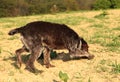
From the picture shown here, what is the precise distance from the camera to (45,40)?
26.3 ft

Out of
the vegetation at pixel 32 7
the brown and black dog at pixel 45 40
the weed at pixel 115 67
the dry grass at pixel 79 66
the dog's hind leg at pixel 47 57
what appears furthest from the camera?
the vegetation at pixel 32 7

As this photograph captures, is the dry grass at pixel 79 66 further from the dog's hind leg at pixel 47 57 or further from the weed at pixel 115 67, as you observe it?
the dog's hind leg at pixel 47 57

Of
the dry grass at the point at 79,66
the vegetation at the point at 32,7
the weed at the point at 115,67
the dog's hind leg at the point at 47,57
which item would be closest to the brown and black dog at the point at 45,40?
the dog's hind leg at the point at 47,57

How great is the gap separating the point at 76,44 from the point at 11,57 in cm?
202

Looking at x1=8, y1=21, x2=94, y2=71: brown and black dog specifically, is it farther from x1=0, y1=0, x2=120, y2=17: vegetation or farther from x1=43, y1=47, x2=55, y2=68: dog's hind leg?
x1=0, y1=0, x2=120, y2=17: vegetation

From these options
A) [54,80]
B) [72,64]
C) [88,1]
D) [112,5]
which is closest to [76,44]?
[72,64]

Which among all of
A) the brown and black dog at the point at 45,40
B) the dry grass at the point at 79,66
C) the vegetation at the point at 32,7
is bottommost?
the vegetation at the point at 32,7

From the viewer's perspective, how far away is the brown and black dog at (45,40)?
7902 millimetres

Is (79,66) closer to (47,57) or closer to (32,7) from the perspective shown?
(47,57)

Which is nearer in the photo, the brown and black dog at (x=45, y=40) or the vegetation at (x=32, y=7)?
the brown and black dog at (x=45, y=40)

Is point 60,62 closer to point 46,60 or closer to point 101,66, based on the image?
point 46,60

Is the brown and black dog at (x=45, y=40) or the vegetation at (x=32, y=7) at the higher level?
the brown and black dog at (x=45, y=40)

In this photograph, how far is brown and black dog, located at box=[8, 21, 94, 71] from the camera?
790 cm

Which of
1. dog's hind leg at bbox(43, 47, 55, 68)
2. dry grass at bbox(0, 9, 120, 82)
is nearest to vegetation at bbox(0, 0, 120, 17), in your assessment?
dry grass at bbox(0, 9, 120, 82)
